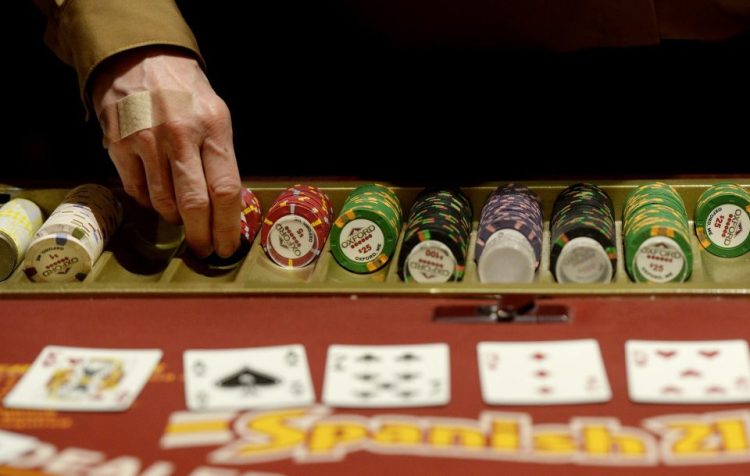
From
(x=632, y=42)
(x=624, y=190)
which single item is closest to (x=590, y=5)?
(x=632, y=42)

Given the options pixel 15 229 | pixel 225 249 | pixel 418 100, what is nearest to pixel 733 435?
pixel 225 249

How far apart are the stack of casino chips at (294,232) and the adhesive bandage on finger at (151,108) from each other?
39 cm

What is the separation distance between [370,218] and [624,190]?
0.71 meters

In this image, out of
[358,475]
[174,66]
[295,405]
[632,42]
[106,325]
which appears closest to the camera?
[358,475]

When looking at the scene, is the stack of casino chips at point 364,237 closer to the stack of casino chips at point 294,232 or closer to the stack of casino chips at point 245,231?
the stack of casino chips at point 294,232

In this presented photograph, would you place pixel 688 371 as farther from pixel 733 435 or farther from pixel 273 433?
pixel 273 433

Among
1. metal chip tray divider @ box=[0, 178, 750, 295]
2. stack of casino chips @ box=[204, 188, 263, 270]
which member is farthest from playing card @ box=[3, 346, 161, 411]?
stack of casino chips @ box=[204, 188, 263, 270]

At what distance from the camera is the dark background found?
10.0 feet

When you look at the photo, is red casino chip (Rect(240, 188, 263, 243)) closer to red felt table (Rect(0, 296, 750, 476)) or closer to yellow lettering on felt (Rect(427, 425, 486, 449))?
red felt table (Rect(0, 296, 750, 476))

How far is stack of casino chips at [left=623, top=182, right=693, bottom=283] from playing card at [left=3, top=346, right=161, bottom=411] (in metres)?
1.15

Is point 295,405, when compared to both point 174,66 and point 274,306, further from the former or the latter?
point 174,66

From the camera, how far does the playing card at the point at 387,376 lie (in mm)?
1886

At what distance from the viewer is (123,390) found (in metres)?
1.96

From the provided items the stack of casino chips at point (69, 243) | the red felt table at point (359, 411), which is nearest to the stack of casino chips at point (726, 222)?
the red felt table at point (359, 411)
